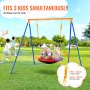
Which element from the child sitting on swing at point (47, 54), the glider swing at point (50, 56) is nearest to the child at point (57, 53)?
the glider swing at point (50, 56)

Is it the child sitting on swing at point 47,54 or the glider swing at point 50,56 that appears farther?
the child sitting on swing at point 47,54

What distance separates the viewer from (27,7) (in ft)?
36.1

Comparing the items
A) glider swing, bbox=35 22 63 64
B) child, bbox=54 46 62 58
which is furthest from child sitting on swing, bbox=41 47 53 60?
child, bbox=54 46 62 58

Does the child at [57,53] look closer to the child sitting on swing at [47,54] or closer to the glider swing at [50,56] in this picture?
the glider swing at [50,56]

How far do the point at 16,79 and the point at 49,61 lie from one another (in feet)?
6.00

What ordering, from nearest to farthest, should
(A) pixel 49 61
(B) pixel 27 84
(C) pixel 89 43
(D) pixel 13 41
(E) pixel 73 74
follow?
(E) pixel 73 74, (B) pixel 27 84, (A) pixel 49 61, (D) pixel 13 41, (C) pixel 89 43

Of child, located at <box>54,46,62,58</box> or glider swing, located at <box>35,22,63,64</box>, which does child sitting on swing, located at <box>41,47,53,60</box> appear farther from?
child, located at <box>54,46,62,58</box>

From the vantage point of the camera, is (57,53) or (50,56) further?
(57,53)

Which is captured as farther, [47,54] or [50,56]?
[47,54]

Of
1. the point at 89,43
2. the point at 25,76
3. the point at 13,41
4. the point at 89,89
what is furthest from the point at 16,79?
the point at 89,43

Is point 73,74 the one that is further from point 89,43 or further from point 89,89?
point 89,43

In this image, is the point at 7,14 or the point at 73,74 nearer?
the point at 73,74

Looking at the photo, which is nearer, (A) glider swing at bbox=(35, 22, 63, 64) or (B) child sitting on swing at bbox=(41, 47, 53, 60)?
(A) glider swing at bbox=(35, 22, 63, 64)

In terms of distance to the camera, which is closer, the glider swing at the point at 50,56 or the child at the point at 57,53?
the glider swing at the point at 50,56
